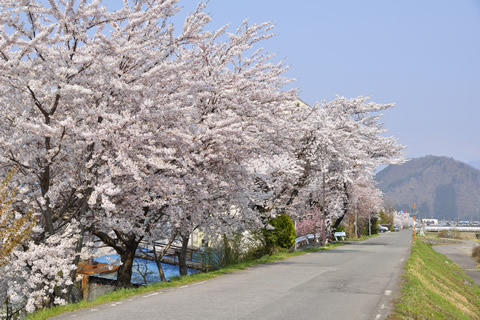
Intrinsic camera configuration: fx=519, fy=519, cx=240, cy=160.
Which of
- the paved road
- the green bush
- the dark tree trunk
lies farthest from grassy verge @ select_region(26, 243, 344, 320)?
the green bush

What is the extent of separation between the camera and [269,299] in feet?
37.1

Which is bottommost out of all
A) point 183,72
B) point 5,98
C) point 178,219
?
point 178,219

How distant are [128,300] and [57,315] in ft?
6.08

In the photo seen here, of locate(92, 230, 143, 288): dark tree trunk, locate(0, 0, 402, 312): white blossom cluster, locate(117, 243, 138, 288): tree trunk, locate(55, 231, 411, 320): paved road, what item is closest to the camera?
locate(55, 231, 411, 320): paved road

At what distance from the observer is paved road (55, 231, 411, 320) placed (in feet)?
30.9

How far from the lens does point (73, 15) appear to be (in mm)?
11852

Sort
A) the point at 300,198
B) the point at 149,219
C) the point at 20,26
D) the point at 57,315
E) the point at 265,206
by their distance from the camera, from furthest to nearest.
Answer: the point at 300,198 < the point at 265,206 < the point at 149,219 < the point at 20,26 < the point at 57,315

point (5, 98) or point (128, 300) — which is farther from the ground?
point (5, 98)

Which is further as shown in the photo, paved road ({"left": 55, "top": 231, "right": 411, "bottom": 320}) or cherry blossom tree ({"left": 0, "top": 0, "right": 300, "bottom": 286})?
cherry blossom tree ({"left": 0, "top": 0, "right": 300, "bottom": 286})

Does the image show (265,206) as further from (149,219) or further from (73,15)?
(73,15)

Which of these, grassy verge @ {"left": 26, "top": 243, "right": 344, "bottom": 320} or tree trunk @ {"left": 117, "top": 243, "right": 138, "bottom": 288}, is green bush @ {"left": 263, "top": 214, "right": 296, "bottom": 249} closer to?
grassy verge @ {"left": 26, "top": 243, "right": 344, "bottom": 320}

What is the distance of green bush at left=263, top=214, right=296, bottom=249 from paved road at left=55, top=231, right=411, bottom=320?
9.05 meters

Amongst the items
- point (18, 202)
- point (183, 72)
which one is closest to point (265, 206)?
point (183, 72)

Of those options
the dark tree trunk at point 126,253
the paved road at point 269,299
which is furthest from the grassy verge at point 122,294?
the dark tree trunk at point 126,253
